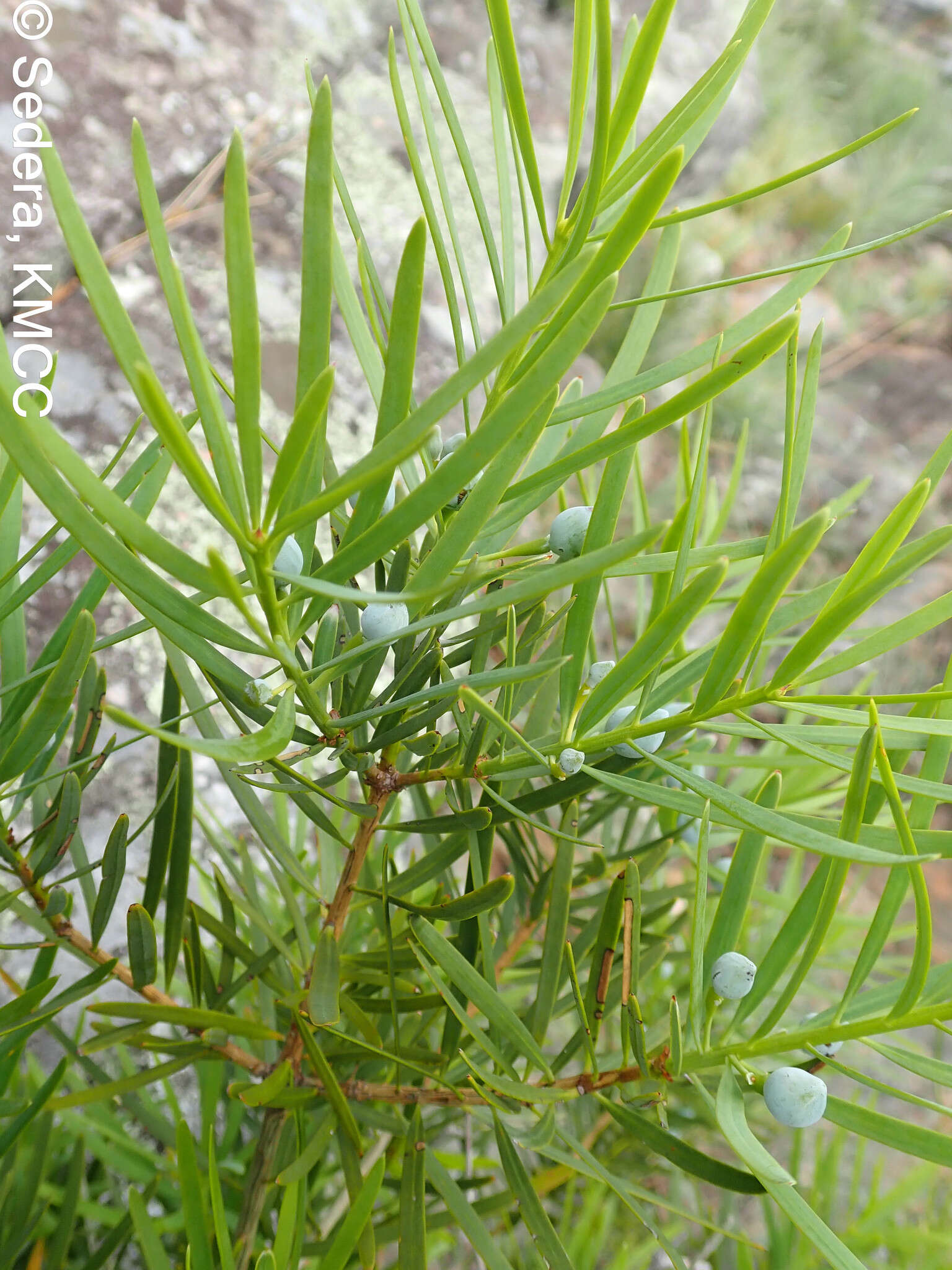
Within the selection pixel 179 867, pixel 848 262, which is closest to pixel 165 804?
pixel 179 867

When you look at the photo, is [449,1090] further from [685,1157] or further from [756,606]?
[756,606]

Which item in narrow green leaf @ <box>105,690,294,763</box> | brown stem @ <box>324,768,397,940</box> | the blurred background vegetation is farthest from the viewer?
the blurred background vegetation

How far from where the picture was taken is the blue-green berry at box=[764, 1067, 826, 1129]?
19 centimetres

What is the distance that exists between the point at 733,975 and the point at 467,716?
0.09 m

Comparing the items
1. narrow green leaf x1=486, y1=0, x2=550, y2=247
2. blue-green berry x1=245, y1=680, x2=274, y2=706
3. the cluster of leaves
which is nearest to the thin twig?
the cluster of leaves

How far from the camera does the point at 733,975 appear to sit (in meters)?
0.21

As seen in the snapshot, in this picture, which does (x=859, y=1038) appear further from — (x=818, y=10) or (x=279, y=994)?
(x=818, y=10)

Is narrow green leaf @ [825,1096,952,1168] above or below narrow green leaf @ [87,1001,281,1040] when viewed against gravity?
above

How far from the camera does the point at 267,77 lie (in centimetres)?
95

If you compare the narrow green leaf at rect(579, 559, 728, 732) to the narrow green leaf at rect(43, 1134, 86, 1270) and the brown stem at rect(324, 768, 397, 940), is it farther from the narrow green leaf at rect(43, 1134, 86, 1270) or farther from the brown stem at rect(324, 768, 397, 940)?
the narrow green leaf at rect(43, 1134, 86, 1270)

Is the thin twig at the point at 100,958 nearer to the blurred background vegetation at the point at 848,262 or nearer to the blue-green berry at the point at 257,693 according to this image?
the blue-green berry at the point at 257,693


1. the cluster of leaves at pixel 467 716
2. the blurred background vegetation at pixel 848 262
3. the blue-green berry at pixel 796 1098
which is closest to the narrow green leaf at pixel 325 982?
the cluster of leaves at pixel 467 716

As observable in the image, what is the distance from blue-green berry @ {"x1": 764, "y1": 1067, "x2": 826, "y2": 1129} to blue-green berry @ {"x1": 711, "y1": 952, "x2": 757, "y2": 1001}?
2 cm

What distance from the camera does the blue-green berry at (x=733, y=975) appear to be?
0.67 ft
